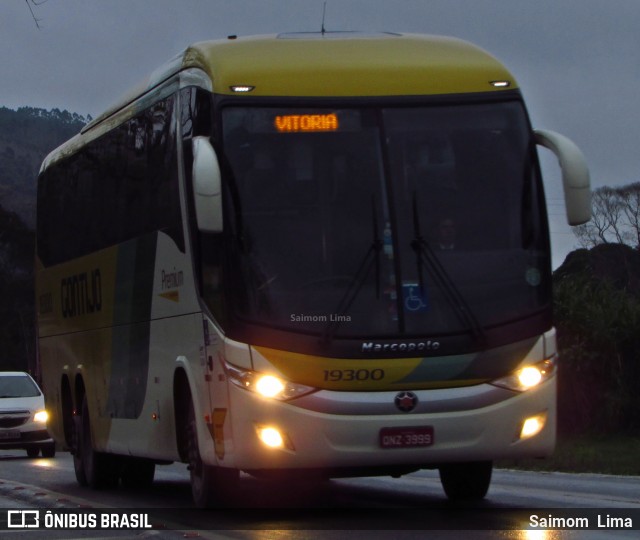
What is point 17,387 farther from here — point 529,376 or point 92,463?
point 529,376

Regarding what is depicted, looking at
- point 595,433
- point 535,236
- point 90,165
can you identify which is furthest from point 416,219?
point 595,433

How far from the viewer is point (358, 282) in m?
11.7

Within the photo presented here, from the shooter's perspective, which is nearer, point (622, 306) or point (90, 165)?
point (90, 165)

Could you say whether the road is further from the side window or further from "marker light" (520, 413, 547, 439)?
the side window

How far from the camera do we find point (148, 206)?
47.1ft

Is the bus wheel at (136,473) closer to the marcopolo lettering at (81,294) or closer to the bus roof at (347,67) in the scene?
the marcopolo lettering at (81,294)

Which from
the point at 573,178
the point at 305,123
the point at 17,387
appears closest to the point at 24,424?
the point at 17,387

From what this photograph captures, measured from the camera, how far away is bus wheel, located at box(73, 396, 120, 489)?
17.9m

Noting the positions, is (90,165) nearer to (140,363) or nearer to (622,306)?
(140,363)

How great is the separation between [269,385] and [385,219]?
4.90 ft

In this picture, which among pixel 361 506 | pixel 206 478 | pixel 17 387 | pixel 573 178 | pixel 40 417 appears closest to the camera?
pixel 573 178

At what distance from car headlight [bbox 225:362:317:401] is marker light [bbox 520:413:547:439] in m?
1.57

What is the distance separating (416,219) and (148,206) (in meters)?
3.34

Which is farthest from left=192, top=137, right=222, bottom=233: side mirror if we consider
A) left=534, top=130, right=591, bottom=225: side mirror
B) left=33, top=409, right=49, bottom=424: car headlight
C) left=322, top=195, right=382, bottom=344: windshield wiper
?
left=33, top=409, right=49, bottom=424: car headlight
